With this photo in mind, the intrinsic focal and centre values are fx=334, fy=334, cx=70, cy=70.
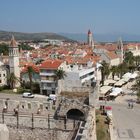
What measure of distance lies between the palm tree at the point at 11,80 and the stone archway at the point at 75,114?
36.2 meters

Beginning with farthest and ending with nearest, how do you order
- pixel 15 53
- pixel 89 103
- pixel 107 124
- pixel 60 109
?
pixel 15 53, pixel 107 124, pixel 89 103, pixel 60 109

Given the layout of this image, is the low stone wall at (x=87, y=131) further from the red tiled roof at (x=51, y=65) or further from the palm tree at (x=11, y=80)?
the palm tree at (x=11, y=80)

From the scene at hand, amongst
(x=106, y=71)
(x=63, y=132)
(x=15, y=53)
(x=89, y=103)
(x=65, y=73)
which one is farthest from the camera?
(x=106, y=71)

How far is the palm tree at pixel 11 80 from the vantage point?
5468 centimetres

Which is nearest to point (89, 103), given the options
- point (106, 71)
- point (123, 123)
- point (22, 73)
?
point (123, 123)

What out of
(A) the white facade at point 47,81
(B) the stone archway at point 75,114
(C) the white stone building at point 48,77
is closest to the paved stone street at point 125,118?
(B) the stone archway at point 75,114

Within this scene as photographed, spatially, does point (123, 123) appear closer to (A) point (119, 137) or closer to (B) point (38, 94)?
(A) point (119, 137)

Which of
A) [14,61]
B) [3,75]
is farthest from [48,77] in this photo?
[3,75]

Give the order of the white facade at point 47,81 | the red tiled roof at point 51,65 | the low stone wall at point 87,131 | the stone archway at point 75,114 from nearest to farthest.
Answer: the low stone wall at point 87,131 < the stone archway at point 75,114 < the white facade at point 47,81 < the red tiled roof at point 51,65

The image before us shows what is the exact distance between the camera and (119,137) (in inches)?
1041

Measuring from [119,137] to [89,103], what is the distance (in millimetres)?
7724

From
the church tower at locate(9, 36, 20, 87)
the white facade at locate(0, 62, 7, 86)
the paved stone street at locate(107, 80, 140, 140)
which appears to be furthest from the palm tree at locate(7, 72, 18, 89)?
the paved stone street at locate(107, 80, 140, 140)

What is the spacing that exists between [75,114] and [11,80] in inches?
1452

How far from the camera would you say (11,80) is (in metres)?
55.0
